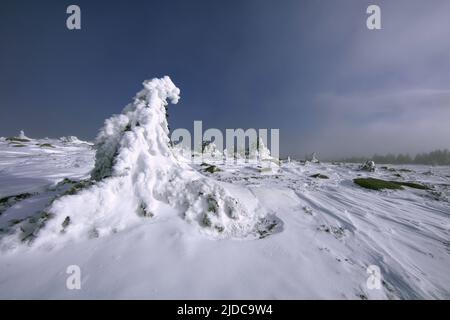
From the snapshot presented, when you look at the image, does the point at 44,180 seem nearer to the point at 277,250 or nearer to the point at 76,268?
the point at 76,268

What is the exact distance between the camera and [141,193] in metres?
7.01

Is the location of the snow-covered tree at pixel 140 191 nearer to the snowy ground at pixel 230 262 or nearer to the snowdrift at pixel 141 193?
the snowdrift at pixel 141 193

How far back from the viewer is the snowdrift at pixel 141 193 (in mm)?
5590

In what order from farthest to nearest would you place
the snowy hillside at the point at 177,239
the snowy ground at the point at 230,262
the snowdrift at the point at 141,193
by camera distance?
the snowdrift at the point at 141,193 < the snowy hillside at the point at 177,239 < the snowy ground at the point at 230,262

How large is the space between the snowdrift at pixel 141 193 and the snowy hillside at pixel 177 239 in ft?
0.13

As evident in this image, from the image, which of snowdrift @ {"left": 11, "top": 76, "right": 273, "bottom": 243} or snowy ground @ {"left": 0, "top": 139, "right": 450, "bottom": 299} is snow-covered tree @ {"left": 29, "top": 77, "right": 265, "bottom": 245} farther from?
snowy ground @ {"left": 0, "top": 139, "right": 450, "bottom": 299}

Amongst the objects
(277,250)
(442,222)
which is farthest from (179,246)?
(442,222)

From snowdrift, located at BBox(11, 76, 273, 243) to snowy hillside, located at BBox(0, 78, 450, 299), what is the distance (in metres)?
0.04

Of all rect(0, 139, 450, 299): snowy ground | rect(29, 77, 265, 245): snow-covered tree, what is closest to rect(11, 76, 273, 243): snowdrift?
rect(29, 77, 265, 245): snow-covered tree

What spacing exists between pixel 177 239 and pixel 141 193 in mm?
2461

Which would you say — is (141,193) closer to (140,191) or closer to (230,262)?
(140,191)

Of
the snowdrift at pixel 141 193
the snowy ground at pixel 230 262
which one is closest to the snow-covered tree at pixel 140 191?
the snowdrift at pixel 141 193

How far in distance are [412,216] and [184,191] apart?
11.9 m
